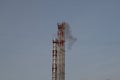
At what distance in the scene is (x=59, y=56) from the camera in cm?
6838

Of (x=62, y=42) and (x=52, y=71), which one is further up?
(x=62, y=42)

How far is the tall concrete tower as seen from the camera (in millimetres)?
66688

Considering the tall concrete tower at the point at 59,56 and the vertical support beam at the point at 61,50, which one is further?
the vertical support beam at the point at 61,50

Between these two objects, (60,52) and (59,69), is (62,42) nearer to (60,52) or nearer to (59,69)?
(60,52)

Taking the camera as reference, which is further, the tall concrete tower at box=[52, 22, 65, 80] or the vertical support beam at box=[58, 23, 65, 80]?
the vertical support beam at box=[58, 23, 65, 80]

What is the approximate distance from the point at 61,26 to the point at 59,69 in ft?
37.7

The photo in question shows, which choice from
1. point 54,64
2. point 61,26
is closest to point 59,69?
point 54,64

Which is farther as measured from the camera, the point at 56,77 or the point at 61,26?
the point at 61,26

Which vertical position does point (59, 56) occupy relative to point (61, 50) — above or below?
below

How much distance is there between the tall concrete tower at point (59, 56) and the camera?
66.7 metres

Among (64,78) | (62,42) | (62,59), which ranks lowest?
(64,78)

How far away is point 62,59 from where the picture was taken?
68625 mm

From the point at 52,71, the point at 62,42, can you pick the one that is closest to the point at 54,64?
the point at 52,71

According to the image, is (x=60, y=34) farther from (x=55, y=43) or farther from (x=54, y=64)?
(x=54, y=64)
